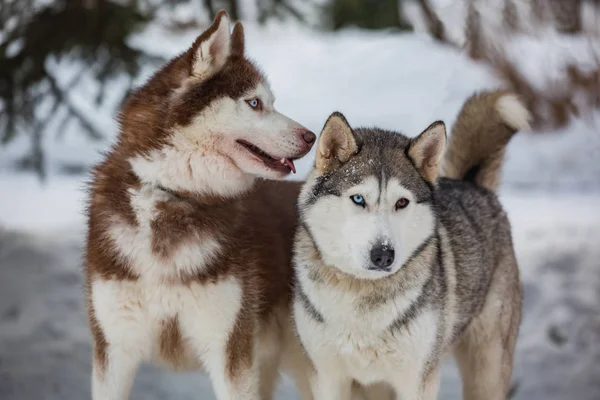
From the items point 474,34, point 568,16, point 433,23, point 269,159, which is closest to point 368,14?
point 433,23

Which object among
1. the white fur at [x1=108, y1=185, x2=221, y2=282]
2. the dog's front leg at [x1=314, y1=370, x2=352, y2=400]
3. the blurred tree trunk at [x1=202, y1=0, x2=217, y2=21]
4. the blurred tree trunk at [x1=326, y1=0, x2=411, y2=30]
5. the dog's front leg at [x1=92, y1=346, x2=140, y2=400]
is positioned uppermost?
the blurred tree trunk at [x1=326, y1=0, x2=411, y2=30]

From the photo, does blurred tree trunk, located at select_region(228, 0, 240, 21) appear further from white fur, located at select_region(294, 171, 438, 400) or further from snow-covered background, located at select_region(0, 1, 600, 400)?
white fur, located at select_region(294, 171, 438, 400)

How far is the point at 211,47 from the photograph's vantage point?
3.19 meters

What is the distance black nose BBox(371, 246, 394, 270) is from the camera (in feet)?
9.41

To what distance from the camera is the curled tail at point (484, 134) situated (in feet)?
13.5

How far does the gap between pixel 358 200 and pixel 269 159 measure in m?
0.48

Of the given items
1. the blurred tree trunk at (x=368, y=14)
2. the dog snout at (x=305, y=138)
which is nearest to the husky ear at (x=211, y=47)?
the dog snout at (x=305, y=138)

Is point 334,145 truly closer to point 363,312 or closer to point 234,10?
point 363,312

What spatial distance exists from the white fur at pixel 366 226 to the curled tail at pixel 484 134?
3.97 feet

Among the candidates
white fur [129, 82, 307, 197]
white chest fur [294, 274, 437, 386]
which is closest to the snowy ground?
white chest fur [294, 274, 437, 386]

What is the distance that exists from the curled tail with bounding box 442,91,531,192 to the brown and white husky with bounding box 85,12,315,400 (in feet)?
4.52

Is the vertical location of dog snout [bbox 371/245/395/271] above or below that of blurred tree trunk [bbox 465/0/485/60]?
above

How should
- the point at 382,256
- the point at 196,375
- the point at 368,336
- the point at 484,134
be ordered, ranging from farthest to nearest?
the point at 196,375 < the point at 484,134 < the point at 368,336 < the point at 382,256

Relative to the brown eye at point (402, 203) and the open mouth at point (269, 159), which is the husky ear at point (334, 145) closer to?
the open mouth at point (269, 159)
